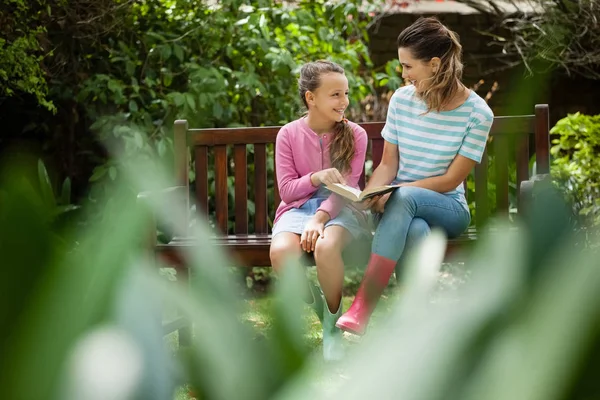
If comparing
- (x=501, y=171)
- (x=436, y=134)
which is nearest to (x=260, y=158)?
(x=436, y=134)

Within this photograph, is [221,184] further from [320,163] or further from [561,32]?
[561,32]

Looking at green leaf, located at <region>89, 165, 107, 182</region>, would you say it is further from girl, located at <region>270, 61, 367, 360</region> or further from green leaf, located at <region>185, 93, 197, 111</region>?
girl, located at <region>270, 61, 367, 360</region>

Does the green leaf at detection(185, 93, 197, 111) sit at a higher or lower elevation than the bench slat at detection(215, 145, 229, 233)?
higher

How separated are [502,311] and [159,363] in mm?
139

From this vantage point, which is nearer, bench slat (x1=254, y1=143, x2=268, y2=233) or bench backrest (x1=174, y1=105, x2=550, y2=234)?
bench backrest (x1=174, y1=105, x2=550, y2=234)

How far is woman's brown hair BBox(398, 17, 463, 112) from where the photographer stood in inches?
145

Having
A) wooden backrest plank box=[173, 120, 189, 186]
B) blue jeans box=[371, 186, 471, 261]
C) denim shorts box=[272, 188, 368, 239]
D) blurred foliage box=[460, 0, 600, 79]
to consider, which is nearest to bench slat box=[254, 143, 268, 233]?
wooden backrest plank box=[173, 120, 189, 186]

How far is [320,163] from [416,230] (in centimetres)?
58

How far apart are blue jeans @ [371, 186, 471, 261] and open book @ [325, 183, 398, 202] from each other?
0.23 ft

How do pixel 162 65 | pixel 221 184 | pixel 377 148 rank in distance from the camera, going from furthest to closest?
pixel 162 65 → pixel 221 184 → pixel 377 148

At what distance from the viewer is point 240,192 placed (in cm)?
439

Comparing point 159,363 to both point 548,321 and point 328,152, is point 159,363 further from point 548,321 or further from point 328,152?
point 328,152

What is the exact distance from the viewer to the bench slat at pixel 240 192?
4.37 m

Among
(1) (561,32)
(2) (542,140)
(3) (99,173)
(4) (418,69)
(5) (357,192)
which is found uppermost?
(1) (561,32)
